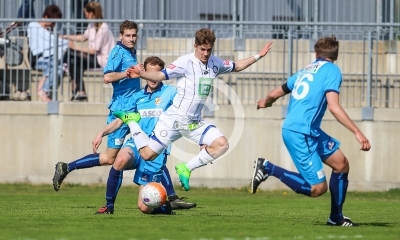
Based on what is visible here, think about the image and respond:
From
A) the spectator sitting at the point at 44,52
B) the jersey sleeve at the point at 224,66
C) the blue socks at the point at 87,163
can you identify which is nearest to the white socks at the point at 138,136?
the jersey sleeve at the point at 224,66

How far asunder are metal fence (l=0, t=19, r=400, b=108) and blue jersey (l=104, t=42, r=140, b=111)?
5714 millimetres

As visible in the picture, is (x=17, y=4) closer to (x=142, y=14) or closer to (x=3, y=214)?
(x=142, y=14)

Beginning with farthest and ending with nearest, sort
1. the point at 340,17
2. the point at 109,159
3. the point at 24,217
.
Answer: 1. the point at 340,17
2. the point at 109,159
3. the point at 24,217

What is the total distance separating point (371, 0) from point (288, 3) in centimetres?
166

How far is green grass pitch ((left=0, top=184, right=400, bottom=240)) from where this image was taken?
32.2ft

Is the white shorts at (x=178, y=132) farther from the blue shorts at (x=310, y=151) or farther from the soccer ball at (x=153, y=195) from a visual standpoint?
the blue shorts at (x=310, y=151)

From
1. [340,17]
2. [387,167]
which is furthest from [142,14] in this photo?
[387,167]

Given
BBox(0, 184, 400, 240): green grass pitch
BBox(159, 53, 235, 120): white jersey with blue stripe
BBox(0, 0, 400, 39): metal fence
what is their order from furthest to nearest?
BBox(0, 0, 400, 39): metal fence → BBox(159, 53, 235, 120): white jersey with blue stripe → BBox(0, 184, 400, 240): green grass pitch

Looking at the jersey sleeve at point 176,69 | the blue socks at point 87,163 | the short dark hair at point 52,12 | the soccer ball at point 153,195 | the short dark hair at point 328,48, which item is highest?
the short dark hair at point 52,12

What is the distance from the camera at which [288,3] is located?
68.2 ft

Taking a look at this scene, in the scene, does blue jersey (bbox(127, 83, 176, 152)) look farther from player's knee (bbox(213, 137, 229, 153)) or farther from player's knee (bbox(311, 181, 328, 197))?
player's knee (bbox(311, 181, 328, 197))

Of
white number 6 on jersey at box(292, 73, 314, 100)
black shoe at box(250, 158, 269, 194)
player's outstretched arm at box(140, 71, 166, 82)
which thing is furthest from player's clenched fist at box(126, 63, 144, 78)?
white number 6 on jersey at box(292, 73, 314, 100)

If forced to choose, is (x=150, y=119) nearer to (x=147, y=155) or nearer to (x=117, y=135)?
(x=117, y=135)

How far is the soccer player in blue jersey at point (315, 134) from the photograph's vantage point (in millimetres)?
10562
